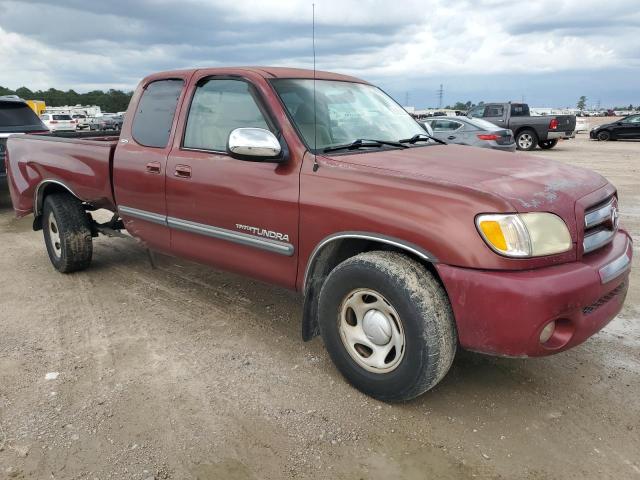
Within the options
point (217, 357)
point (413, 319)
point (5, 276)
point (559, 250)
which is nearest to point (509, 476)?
point (413, 319)

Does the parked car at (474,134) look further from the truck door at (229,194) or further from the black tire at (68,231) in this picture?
the truck door at (229,194)

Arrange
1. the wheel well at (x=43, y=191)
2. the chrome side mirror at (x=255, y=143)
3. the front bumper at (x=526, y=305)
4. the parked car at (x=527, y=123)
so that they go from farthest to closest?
the parked car at (x=527, y=123) → the wheel well at (x=43, y=191) → the chrome side mirror at (x=255, y=143) → the front bumper at (x=526, y=305)

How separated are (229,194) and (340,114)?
0.91 m

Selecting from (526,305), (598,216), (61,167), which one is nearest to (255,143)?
(526,305)

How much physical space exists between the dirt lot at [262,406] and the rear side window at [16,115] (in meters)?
5.63

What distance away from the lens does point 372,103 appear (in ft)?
13.4

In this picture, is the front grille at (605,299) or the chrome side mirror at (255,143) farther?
the chrome side mirror at (255,143)

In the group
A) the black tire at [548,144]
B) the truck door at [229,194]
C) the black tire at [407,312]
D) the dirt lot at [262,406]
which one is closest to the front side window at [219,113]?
the truck door at [229,194]

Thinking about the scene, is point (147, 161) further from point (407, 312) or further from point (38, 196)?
point (407, 312)

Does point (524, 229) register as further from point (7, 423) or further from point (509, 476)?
point (7, 423)

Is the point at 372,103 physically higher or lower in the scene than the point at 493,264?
higher

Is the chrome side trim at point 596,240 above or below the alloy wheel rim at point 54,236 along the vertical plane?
above

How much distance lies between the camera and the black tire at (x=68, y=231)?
5203 millimetres

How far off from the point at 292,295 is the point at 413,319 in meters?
2.17
